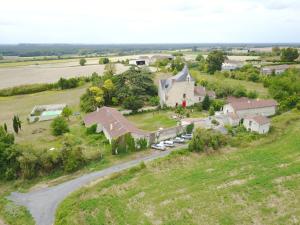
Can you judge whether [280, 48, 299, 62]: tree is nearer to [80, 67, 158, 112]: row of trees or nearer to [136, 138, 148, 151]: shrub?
[80, 67, 158, 112]: row of trees

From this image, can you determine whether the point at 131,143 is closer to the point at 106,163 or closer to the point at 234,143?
the point at 106,163

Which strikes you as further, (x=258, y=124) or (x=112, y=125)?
(x=112, y=125)

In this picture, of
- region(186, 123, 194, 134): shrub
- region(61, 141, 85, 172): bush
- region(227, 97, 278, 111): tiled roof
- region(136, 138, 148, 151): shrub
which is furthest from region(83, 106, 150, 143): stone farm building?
region(227, 97, 278, 111): tiled roof

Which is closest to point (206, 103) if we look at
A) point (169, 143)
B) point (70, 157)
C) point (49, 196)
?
point (169, 143)

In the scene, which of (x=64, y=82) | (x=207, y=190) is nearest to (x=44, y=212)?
(x=207, y=190)

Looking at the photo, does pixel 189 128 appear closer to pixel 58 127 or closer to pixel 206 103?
pixel 206 103

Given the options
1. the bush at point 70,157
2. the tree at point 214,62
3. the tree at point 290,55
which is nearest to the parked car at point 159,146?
the bush at point 70,157
